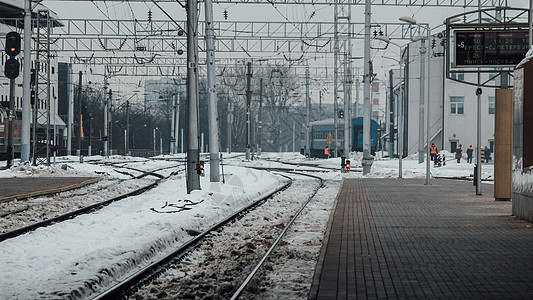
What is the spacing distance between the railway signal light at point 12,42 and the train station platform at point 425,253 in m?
19.9

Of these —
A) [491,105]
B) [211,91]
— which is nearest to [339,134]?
[491,105]

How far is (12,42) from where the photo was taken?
113 ft

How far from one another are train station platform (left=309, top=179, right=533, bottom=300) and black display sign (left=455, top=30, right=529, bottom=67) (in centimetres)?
402

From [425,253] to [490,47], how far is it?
11.7m

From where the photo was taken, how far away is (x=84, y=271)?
32.6 feet

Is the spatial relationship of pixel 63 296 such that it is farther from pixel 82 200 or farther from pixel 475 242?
pixel 82 200

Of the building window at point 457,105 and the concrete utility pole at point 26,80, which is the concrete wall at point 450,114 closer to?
the building window at point 457,105

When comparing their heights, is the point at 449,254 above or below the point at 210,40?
below

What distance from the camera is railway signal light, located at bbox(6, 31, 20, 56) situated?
3416 centimetres

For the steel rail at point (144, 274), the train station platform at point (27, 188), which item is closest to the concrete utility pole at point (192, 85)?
the train station platform at point (27, 188)

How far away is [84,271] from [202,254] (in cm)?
249

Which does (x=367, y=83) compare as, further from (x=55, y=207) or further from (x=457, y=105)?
(x=457, y=105)

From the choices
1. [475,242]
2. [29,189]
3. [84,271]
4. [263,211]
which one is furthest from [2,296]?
[29,189]

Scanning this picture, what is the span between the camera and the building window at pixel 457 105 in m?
67.9
